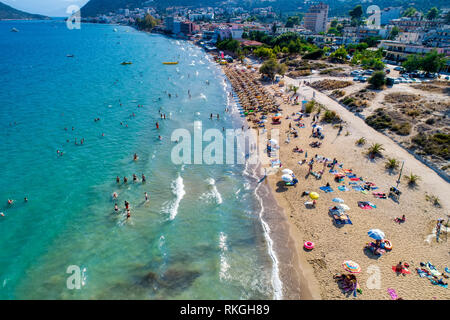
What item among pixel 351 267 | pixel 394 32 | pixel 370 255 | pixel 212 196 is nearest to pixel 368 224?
pixel 370 255

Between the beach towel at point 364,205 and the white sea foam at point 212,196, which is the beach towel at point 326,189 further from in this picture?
the white sea foam at point 212,196

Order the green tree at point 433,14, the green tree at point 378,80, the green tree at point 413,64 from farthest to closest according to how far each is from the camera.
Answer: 1. the green tree at point 433,14
2. the green tree at point 413,64
3. the green tree at point 378,80

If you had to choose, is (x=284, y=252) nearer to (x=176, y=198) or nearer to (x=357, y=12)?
(x=176, y=198)

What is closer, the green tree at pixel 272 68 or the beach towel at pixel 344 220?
the beach towel at pixel 344 220

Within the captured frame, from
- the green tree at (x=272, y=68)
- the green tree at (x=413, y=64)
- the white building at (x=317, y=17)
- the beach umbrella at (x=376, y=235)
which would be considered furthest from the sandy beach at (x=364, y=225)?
the white building at (x=317, y=17)

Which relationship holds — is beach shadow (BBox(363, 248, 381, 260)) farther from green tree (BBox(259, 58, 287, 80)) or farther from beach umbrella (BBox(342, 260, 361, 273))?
green tree (BBox(259, 58, 287, 80))

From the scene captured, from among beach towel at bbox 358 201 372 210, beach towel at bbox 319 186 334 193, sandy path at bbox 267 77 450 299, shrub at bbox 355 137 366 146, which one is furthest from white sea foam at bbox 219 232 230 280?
shrub at bbox 355 137 366 146
